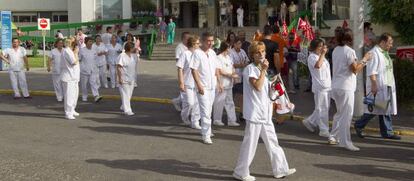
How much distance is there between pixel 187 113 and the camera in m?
11.1

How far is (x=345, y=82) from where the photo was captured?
876 centimetres

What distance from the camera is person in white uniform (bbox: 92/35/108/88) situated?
17.2 metres

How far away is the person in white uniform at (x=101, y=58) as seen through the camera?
56.5ft

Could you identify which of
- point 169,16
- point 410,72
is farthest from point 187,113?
point 169,16

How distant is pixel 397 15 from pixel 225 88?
5121 millimetres

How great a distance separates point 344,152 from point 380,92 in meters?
1.30

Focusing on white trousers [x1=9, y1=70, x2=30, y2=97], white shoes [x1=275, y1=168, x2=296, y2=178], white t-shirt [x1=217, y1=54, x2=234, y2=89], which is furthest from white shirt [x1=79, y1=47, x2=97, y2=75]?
white shoes [x1=275, y1=168, x2=296, y2=178]

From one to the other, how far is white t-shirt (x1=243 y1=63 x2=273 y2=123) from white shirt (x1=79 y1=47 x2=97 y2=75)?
8780 mm

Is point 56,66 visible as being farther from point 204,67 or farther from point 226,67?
point 204,67

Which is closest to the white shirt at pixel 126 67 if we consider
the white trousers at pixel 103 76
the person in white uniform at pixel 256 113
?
the white trousers at pixel 103 76

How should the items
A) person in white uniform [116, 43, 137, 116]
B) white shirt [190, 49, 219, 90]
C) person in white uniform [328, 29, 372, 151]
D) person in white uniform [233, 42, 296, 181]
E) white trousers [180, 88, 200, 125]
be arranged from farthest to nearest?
1. person in white uniform [116, 43, 137, 116]
2. white trousers [180, 88, 200, 125]
3. white shirt [190, 49, 219, 90]
4. person in white uniform [328, 29, 372, 151]
5. person in white uniform [233, 42, 296, 181]

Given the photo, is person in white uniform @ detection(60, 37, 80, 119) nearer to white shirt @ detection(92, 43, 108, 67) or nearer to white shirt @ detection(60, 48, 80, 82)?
white shirt @ detection(60, 48, 80, 82)

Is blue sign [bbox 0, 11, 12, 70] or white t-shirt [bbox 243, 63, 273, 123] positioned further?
blue sign [bbox 0, 11, 12, 70]

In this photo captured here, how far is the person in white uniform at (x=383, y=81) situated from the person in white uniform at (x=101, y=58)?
950 centimetres
